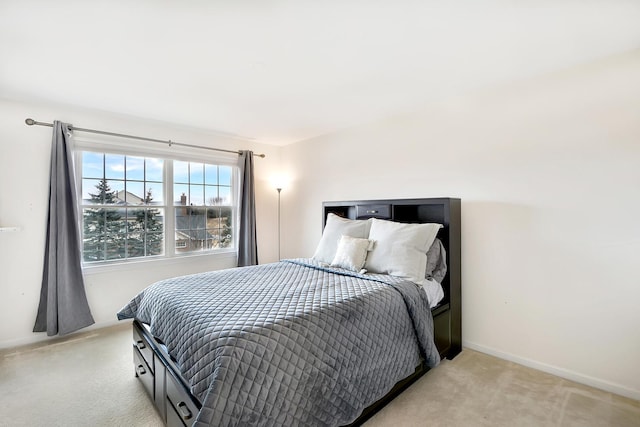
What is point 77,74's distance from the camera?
2.25 m

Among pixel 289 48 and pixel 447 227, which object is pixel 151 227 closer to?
A: pixel 289 48

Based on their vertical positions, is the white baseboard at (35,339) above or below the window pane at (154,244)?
below

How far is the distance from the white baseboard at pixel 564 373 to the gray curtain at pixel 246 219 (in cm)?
280

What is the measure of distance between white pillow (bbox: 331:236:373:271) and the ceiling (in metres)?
1.32

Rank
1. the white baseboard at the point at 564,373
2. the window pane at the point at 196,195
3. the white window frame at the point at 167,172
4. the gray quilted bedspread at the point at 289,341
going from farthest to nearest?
the window pane at the point at 196,195 < the white window frame at the point at 167,172 < the white baseboard at the point at 564,373 < the gray quilted bedspread at the point at 289,341

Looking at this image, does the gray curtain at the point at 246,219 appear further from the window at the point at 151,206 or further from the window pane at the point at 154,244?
the window pane at the point at 154,244

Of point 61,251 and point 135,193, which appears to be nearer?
point 61,251

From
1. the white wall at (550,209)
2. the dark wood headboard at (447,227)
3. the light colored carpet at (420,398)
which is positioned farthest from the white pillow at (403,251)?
the light colored carpet at (420,398)

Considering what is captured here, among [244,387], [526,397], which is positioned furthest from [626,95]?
[244,387]

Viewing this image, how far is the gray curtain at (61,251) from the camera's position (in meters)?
2.81

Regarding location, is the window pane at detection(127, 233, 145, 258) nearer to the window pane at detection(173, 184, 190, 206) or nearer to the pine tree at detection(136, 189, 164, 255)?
the pine tree at detection(136, 189, 164, 255)

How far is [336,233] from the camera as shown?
3.04 meters

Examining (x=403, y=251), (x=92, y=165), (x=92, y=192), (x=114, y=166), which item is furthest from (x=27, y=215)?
(x=403, y=251)

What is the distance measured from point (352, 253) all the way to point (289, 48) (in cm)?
165
